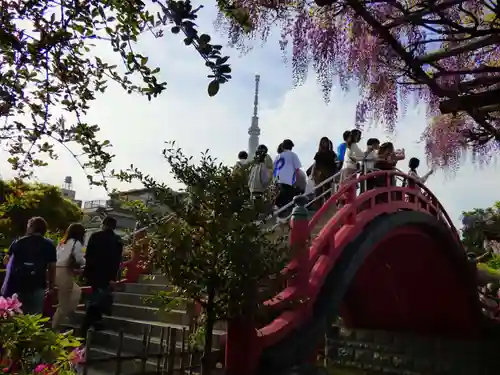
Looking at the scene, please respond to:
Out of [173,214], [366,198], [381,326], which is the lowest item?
[381,326]

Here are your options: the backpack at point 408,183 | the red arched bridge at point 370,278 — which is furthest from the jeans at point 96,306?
the backpack at point 408,183

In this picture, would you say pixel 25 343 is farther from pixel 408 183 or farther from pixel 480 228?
pixel 480 228

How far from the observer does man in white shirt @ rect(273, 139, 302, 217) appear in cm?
813

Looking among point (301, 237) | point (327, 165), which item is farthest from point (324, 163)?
point (301, 237)

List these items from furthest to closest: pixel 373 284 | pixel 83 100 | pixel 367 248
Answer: pixel 373 284, pixel 367 248, pixel 83 100

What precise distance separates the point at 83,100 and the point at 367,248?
5118mm

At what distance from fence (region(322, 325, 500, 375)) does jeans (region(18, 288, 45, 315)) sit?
7149 millimetres

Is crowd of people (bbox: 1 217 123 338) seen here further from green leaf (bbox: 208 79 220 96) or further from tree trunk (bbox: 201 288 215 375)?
green leaf (bbox: 208 79 220 96)

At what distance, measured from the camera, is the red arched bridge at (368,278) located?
16.6 ft

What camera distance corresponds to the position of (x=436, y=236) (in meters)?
9.55

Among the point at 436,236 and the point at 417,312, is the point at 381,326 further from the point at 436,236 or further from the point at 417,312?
the point at 436,236

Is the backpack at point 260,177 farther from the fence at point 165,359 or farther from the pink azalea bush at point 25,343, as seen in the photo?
the pink azalea bush at point 25,343

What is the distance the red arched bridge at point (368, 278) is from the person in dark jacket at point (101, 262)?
193 centimetres

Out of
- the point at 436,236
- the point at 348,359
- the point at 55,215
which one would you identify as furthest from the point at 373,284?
the point at 55,215
